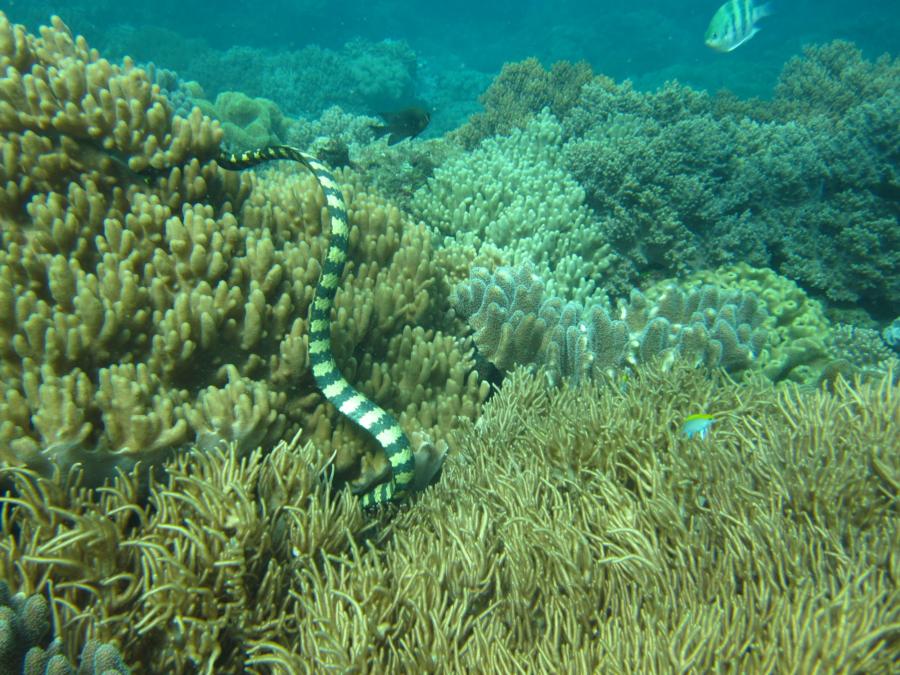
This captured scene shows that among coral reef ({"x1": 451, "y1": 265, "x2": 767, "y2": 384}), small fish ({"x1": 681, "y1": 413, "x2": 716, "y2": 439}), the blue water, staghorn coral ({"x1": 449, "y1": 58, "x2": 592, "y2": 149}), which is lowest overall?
small fish ({"x1": 681, "y1": 413, "x2": 716, "y2": 439})

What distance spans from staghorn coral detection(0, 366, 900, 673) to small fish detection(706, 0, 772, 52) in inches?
322

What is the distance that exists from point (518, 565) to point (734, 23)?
9796 millimetres

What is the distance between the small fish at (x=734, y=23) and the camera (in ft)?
26.2

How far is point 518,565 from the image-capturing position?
217cm

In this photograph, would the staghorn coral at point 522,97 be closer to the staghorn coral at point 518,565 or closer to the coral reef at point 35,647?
the staghorn coral at point 518,565

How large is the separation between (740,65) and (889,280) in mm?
26491

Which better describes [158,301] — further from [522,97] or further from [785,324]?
[522,97]

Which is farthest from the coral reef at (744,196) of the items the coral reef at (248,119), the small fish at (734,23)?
the coral reef at (248,119)

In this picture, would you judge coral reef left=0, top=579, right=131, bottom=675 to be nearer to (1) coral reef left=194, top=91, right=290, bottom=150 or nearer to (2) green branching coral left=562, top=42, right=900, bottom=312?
(2) green branching coral left=562, top=42, right=900, bottom=312

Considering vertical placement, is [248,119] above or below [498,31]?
below

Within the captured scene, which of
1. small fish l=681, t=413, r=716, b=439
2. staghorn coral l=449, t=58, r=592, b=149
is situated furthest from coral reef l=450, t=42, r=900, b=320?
small fish l=681, t=413, r=716, b=439

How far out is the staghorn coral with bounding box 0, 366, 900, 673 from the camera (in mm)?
1746

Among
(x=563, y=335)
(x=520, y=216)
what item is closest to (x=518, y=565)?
(x=563, y=335)

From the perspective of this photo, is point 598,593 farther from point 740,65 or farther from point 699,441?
point 740,65
